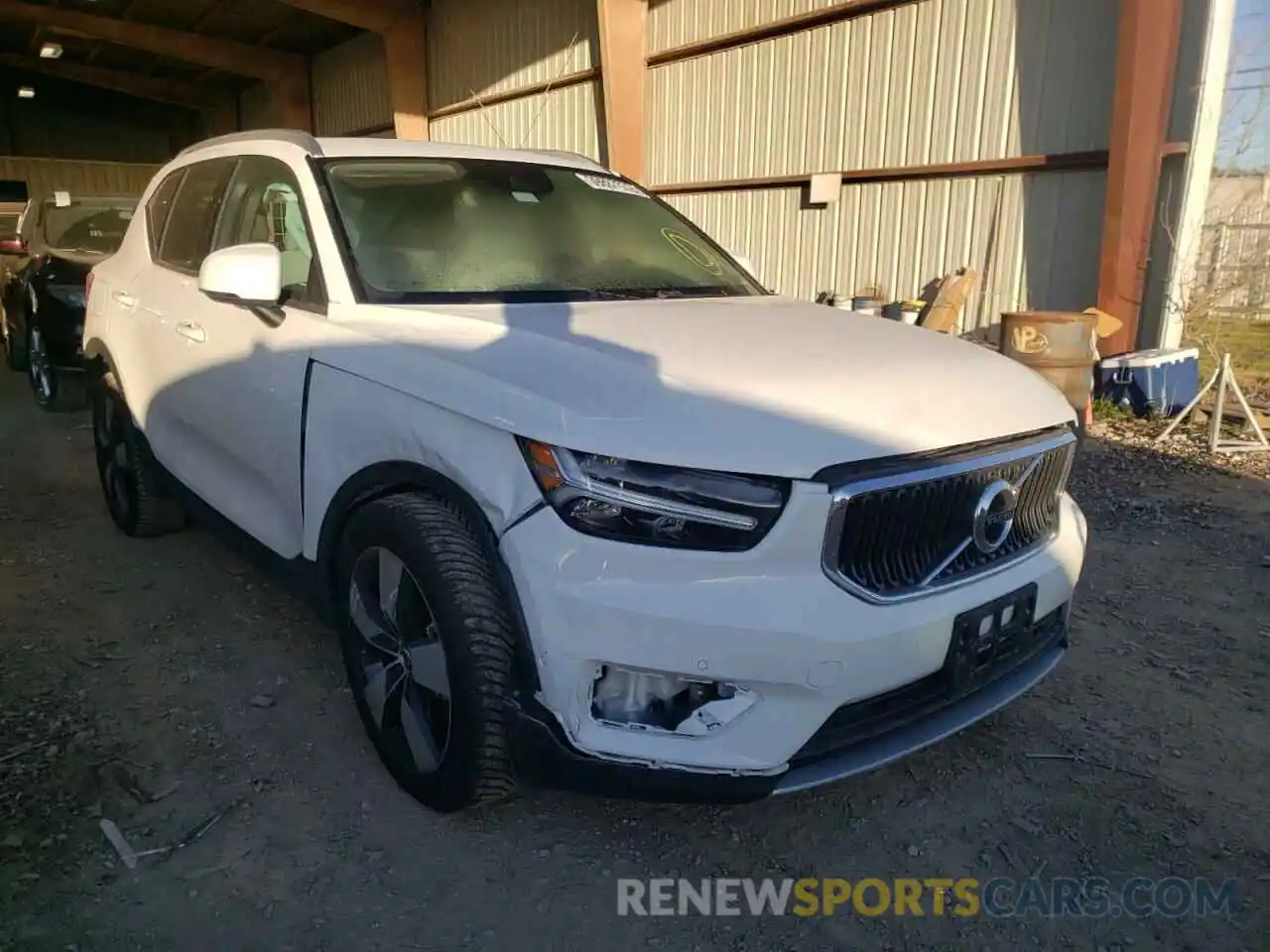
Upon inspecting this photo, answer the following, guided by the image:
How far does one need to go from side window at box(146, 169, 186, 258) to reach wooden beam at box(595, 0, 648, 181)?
7974 millimetres

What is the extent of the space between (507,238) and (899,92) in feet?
23.6

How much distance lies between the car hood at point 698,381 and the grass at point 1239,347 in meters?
6.36

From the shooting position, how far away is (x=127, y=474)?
4.39 metres

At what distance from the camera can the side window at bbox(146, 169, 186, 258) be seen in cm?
413

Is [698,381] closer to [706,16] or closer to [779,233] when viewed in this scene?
[779,233]

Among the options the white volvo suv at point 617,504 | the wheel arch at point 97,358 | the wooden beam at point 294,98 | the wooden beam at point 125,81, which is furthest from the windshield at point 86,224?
the wooden beam at point 125,81

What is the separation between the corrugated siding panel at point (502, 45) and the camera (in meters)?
12.6

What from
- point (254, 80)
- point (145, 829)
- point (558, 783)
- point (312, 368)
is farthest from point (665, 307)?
point (254, 80)

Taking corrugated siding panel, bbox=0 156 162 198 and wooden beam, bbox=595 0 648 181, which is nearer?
wooden beam, bbox=595 0 648 181

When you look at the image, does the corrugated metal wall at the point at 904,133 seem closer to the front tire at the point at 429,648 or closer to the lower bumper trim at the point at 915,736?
the lower bumper trim at the point at 915,736

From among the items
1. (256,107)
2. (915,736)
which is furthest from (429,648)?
(256,107)

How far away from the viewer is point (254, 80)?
21.7 m

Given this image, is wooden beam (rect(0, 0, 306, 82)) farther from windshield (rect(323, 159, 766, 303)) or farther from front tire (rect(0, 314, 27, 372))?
windshield (rect(323, 159, 766, 303))

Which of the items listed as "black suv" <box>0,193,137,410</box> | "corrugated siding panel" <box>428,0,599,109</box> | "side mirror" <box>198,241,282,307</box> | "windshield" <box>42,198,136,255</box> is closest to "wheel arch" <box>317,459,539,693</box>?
"side mirror" <box>198,241,282,307</box>
